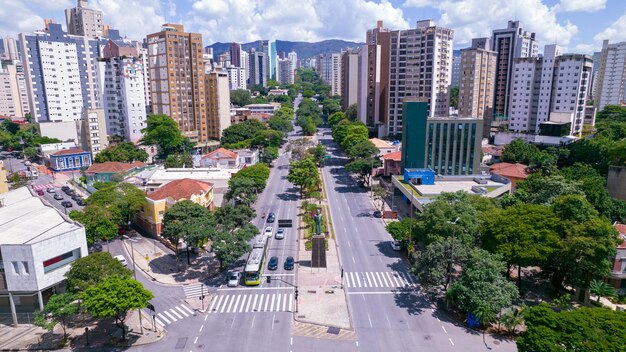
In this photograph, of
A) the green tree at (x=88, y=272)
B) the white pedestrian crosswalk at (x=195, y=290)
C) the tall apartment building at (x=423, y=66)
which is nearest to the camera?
the green tree at (x=88, y=272)

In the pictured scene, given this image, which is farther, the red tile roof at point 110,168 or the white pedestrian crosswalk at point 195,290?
the red tile roof at point 110,168

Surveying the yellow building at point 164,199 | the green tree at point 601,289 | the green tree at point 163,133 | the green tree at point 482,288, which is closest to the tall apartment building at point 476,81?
the green tree at point 163,133

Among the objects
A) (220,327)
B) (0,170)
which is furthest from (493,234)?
(0,170)

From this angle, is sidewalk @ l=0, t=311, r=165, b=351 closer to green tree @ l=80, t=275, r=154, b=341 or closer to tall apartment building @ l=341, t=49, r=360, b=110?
green tree @ l=80, t=275, r=154, b=341

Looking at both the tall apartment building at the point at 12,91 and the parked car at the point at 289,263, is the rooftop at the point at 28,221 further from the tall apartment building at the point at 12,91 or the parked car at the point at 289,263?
the tall apartment building at the point at 12,91

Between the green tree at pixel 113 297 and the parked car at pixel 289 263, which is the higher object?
the green tree at pixel 113 297

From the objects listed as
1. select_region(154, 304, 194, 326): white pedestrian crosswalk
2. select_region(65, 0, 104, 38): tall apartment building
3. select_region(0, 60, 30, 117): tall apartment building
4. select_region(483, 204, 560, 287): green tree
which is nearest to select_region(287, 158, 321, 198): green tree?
select_region(483, 204, 560, 287): green tree
